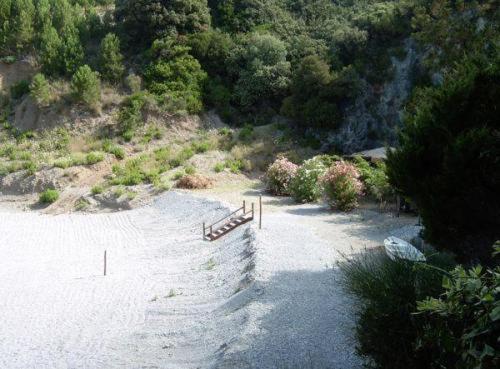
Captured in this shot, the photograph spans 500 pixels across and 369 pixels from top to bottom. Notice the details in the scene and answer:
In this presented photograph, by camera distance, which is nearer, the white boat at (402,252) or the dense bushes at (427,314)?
the dense bushes at (427,314)

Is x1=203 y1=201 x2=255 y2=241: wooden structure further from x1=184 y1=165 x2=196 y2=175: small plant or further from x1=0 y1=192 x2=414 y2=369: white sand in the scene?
x1=184 y1=165 x2=196 y2=175: small plant

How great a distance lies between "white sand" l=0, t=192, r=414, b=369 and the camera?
29.6 ft

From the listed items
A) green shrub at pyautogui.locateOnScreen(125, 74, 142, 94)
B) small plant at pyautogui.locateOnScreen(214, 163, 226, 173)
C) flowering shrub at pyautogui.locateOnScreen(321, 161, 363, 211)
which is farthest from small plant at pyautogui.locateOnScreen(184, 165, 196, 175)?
green shrub at pyautogui.locateOnScreen(125, 74, 142, 94)

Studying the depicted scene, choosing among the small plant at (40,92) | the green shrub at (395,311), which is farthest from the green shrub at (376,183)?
the small plant at (40,92)

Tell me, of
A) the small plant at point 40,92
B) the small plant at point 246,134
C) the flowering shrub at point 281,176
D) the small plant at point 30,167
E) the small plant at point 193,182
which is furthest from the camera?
the small plant at point 40,92

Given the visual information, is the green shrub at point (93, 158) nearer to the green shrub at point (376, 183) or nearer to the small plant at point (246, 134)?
the small plant at point (246, 134)

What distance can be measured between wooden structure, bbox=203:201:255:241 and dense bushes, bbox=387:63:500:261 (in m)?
9.72

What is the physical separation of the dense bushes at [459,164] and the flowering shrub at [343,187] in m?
10.6

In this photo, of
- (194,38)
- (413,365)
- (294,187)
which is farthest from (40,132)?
(413,365)

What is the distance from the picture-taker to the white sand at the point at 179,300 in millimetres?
9031

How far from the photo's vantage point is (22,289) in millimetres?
14273

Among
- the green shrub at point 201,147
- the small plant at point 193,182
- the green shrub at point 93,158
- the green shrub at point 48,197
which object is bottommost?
the green shrub at point 48,197

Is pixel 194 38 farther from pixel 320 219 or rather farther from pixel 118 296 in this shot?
pixel 118 296

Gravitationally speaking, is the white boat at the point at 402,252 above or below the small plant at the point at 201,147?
below
